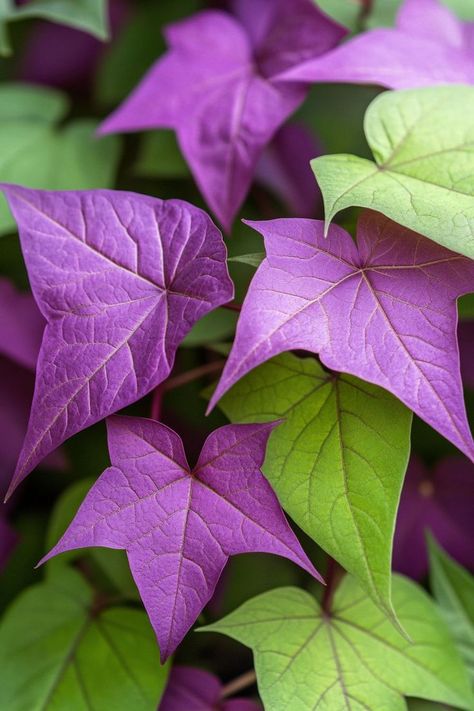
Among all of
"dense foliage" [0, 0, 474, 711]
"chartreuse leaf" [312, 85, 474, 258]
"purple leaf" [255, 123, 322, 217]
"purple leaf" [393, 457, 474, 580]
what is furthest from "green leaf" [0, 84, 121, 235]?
"purple leaf" [393, 457, 474, 580]

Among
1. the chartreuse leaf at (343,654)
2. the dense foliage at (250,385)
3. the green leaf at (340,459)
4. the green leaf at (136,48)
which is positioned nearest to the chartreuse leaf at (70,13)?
the dense foliage at (250,385)

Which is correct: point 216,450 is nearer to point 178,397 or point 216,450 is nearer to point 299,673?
point 299,673

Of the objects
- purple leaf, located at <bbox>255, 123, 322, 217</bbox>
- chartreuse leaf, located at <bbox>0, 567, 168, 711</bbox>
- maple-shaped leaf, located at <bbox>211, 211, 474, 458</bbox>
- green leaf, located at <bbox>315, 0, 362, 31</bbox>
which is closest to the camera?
maple-shaped leaf, located at <bbox>211, 211, 474, 458</bbox>

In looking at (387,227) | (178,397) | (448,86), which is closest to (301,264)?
(387,227)

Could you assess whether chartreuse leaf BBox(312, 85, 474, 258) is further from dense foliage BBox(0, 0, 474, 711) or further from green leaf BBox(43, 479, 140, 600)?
green leaf BBox(43, 479, 140, 600)

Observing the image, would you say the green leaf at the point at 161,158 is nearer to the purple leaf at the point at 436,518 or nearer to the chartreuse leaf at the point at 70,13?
the chartreuse leaf at the point at 70,13

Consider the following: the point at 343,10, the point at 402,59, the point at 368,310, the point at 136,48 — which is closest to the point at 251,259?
the point at 368,310
